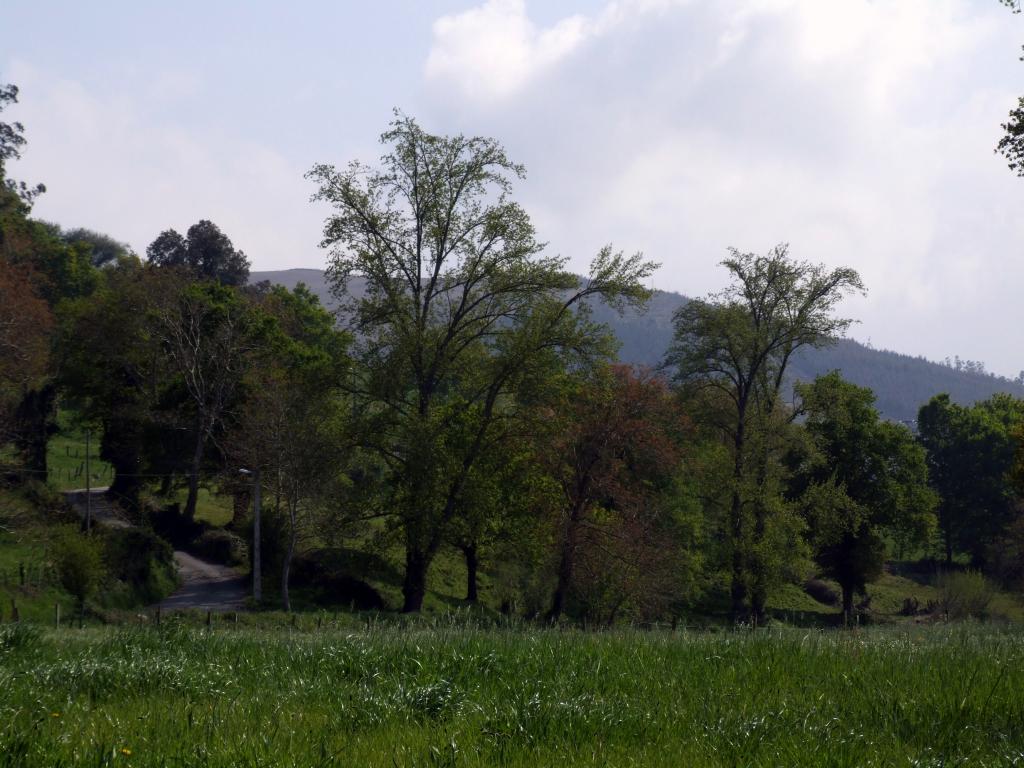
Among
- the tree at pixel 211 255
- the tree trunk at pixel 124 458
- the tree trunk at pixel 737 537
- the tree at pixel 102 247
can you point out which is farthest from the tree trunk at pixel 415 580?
the tree at pixel 102 247

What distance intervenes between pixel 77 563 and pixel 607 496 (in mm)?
19507

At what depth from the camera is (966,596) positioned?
43250 millimetres

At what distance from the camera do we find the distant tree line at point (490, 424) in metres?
34.6

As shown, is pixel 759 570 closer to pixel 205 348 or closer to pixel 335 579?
pixel 335 579

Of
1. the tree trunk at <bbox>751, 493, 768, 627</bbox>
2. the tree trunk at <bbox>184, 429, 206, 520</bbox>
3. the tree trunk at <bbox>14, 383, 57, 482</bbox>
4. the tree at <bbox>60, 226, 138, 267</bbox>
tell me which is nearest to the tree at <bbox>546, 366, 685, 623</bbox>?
the tree trunk at <bbox>751, 493, 768, 627</bbox>

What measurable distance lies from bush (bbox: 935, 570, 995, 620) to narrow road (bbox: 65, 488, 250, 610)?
31.6m

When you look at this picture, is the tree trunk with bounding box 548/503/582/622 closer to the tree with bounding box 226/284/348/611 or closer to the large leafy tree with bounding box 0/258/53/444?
the tree with bounding box 226/284/348/611

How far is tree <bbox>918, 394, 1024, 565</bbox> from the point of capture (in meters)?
67.4

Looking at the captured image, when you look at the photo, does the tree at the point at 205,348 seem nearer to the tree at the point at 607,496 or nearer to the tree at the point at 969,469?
the tree at the point at 607,496

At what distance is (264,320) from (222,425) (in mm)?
6947

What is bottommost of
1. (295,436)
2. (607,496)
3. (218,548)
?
(218,548)

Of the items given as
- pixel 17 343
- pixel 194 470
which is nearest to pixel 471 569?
pixel 194 470

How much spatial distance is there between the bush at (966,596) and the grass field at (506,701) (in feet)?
113

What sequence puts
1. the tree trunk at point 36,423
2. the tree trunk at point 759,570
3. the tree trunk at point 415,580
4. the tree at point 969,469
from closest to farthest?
the tree trunk at point 415,580 < the tree trunk at point 759,570 < the tree trunk at point 36,423 < the tree at point 969,469
